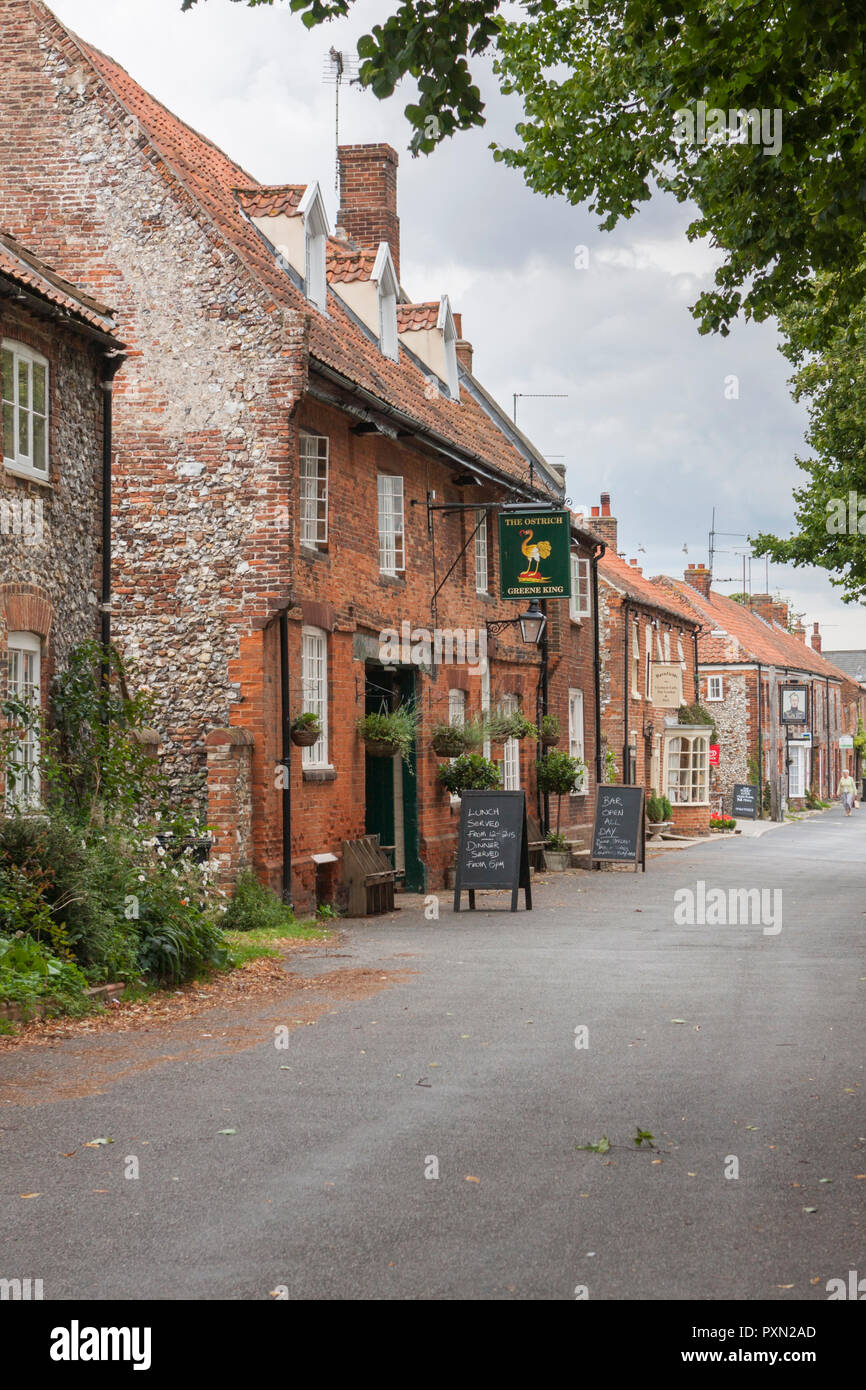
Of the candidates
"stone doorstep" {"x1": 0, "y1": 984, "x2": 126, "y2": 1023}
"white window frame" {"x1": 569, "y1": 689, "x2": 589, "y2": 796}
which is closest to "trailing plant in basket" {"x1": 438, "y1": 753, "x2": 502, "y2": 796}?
"white window frame" {"x1": 569, "y1": 689, "x2": 589, "y2": 796}

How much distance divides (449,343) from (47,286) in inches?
570

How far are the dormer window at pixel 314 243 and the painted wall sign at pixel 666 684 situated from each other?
964 inches

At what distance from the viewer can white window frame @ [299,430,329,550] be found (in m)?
18.7

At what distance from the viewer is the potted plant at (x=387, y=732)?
2009cm

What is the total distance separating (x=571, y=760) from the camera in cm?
2892

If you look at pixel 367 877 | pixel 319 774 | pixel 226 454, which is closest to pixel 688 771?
pixel 367 877

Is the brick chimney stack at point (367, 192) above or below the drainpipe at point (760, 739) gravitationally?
above

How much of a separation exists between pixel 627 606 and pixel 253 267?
24.5 metres

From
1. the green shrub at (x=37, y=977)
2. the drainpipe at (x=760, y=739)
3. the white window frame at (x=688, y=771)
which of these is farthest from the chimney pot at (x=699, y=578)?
the green shrub at (x=37, y=977)

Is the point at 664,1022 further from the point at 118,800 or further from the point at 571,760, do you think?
the point at 571,760

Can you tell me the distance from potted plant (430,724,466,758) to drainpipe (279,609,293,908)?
17.3 ft

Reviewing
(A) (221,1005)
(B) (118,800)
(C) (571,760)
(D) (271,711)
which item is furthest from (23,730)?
(C) (571,760)

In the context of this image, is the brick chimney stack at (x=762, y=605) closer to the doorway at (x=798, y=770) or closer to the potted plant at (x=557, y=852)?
the doorway at (x=798, y=770)

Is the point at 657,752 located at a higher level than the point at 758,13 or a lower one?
lower
